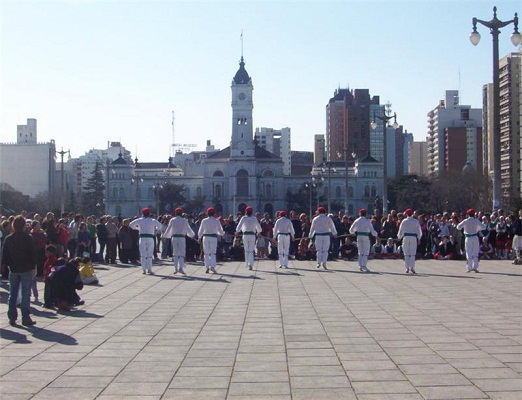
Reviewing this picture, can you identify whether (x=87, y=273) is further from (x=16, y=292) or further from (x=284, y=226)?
(x=284, y=226)

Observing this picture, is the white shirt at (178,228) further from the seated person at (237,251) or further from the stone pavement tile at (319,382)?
the stone pavement tile at (319,382)

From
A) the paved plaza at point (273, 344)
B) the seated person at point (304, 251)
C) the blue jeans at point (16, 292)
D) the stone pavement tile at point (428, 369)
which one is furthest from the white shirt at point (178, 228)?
the stone pavement tile at point (428, 369)

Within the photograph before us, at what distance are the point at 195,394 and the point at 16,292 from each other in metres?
5.61

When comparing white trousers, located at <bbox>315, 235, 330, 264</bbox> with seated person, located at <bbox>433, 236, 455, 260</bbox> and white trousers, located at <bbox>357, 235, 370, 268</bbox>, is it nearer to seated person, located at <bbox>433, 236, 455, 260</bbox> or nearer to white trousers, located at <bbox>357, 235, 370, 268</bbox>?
→ white trousers, located at <bbox>357, 235, 370, 268</bbox>

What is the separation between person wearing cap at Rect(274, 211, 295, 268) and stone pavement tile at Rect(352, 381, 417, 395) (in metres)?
16.7

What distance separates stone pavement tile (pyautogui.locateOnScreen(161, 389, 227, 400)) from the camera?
25.4ft

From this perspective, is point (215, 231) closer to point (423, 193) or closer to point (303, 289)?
point (303, 289)

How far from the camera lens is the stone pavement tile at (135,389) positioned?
26.0 ft

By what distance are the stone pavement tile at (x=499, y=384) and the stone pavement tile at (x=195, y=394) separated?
2.59 metres

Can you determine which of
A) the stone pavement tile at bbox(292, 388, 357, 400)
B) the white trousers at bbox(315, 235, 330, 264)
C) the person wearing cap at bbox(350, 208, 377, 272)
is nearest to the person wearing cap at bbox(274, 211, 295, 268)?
the white trousers at bbox(315, 235, 330, 264)

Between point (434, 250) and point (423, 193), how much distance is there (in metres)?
64.3

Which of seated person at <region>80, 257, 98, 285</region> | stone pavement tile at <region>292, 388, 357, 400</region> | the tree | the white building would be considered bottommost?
stone pavement tile at <region>292, 388, 357, 400</region>

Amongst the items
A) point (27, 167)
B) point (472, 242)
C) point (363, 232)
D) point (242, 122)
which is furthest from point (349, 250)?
point (27, 167)

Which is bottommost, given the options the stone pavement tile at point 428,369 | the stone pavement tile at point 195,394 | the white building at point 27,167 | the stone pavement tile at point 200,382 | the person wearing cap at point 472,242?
the stone pavement tile at point 195,394
